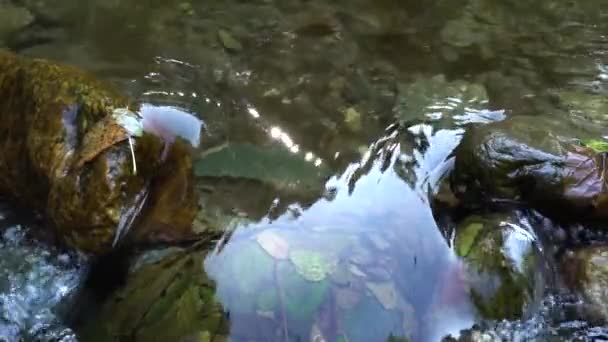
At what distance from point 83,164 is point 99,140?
5.7 inches

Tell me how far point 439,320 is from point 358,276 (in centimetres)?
45

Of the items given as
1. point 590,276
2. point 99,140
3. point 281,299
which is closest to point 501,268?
point 590,276

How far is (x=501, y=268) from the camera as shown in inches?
138

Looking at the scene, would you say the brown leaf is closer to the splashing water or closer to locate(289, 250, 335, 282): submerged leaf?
the splashing water

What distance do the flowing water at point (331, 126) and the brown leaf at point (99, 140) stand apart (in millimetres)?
602

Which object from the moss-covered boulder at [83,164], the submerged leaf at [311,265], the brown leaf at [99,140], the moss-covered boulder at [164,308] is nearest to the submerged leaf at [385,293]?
the submerged leaf at [311,265]

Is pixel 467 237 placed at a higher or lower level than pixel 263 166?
higher

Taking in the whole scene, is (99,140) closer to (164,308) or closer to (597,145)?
(164,308)

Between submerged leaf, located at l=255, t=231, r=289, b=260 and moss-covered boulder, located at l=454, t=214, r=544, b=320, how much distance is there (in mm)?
896

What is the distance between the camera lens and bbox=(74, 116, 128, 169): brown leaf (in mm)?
3521

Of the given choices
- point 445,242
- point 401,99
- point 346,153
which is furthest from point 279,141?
point 445,242

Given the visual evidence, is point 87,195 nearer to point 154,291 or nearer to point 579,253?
point 154,291

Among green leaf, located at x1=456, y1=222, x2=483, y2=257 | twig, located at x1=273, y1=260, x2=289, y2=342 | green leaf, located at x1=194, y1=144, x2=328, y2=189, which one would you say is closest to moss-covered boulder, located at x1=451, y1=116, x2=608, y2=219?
green leaf, located at x1=456, y1=222, x2=483, y2=257

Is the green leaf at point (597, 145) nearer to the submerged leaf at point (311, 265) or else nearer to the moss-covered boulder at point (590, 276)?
the moss-covered boulder at point (590, 276)
